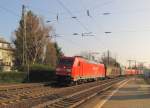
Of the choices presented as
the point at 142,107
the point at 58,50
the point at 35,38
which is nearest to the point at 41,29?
the point at 35,38

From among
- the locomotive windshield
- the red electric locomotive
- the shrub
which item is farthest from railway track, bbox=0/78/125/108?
the shrub

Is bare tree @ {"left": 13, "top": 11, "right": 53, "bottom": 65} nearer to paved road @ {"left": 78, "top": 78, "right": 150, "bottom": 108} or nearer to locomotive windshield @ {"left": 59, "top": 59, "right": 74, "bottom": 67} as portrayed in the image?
locomotive windshield @ {"left": 59, "top": 59, "right": 74, "bottom": 67}

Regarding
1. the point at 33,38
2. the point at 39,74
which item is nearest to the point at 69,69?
the point at 39,74

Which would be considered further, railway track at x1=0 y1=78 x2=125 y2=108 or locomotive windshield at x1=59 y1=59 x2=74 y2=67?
locomotive windshield at x1=59 y1=59 x2=74 y2=67

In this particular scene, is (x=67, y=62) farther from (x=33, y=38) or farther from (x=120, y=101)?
(x=33, y=38)

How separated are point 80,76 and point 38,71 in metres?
10.2

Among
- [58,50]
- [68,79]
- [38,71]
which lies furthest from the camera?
[58,50]

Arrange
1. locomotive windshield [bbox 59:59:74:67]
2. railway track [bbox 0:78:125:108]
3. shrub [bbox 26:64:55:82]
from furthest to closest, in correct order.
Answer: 1. shrub [bbox 26:64:55:82]
2. locomotive windshield [bbox 59:59:74:67]
3. railway track [bbox 0:78:125:108]

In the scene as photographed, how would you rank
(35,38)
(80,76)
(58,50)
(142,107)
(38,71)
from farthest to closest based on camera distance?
1. (58,50)
2. (35,38)
3. (38,71)
4. (80,76)
5. (142,107)

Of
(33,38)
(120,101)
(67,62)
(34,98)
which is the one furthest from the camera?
(33,38)

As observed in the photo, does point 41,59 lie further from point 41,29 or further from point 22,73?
point 22,73

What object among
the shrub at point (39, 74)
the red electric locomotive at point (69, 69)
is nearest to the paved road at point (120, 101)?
the red electric locomotive at point (69, 69)

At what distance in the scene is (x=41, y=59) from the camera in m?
76.2

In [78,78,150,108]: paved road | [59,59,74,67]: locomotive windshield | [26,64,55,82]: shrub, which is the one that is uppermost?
[59,59,74,67]: locomotive windshield
